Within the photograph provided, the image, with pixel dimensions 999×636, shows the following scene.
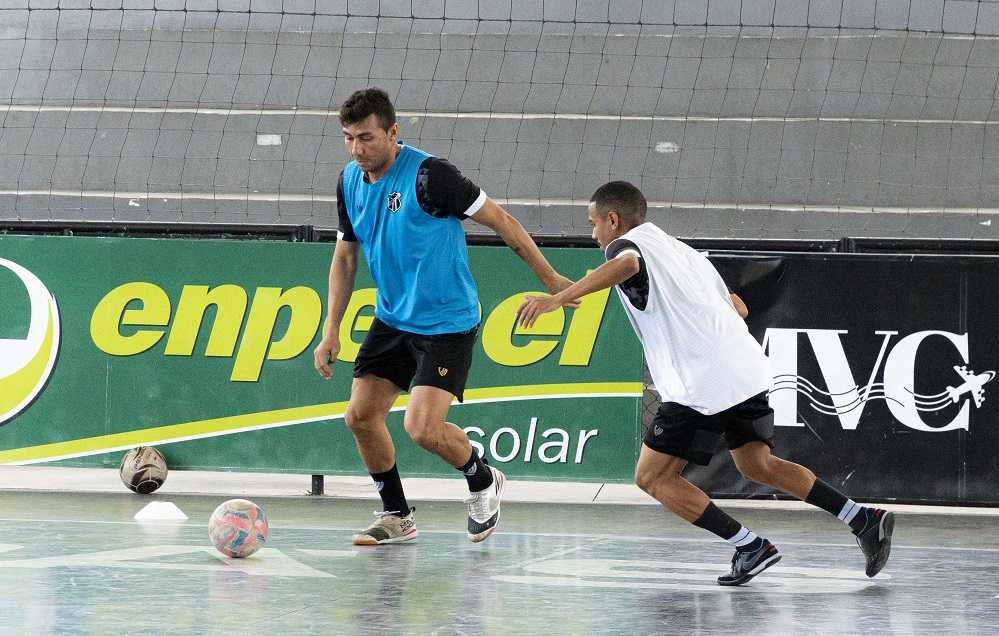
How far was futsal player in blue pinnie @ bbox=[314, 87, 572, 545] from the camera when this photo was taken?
5.96 m

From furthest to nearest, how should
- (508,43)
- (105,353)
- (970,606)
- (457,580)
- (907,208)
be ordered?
1. (508,43)
2. (907,208)
3. (105,353)
4. (457,580)
5. (970,606)

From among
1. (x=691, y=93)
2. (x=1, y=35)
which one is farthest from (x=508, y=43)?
(x=1, y=35)

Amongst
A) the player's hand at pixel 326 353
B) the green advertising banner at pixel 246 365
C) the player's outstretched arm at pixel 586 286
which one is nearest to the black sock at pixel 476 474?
the player's hand at pixel 326 353

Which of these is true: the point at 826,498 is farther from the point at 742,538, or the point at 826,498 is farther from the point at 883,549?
the point at 742,538

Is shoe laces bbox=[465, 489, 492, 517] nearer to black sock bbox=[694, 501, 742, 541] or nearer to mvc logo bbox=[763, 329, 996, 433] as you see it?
black sock bbox=[694, 501, 742, 541]

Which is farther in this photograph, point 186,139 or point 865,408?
point 186,139

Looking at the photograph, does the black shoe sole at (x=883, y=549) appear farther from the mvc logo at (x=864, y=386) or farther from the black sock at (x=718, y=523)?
the mvc logo at (x=864, y=386)

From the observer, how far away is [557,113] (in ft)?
45.8

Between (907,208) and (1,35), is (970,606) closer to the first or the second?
(907,208)

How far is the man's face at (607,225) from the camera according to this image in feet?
17.8

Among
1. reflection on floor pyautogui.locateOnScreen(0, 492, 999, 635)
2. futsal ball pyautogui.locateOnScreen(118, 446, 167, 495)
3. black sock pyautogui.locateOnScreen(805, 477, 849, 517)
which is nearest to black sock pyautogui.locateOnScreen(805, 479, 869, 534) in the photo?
black sock pyautogui.locateOnScreen(805, 477, 849, 517)

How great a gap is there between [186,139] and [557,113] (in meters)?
4.32

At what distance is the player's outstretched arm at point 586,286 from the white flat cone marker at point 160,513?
11.0 feet

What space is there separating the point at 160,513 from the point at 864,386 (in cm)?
475
